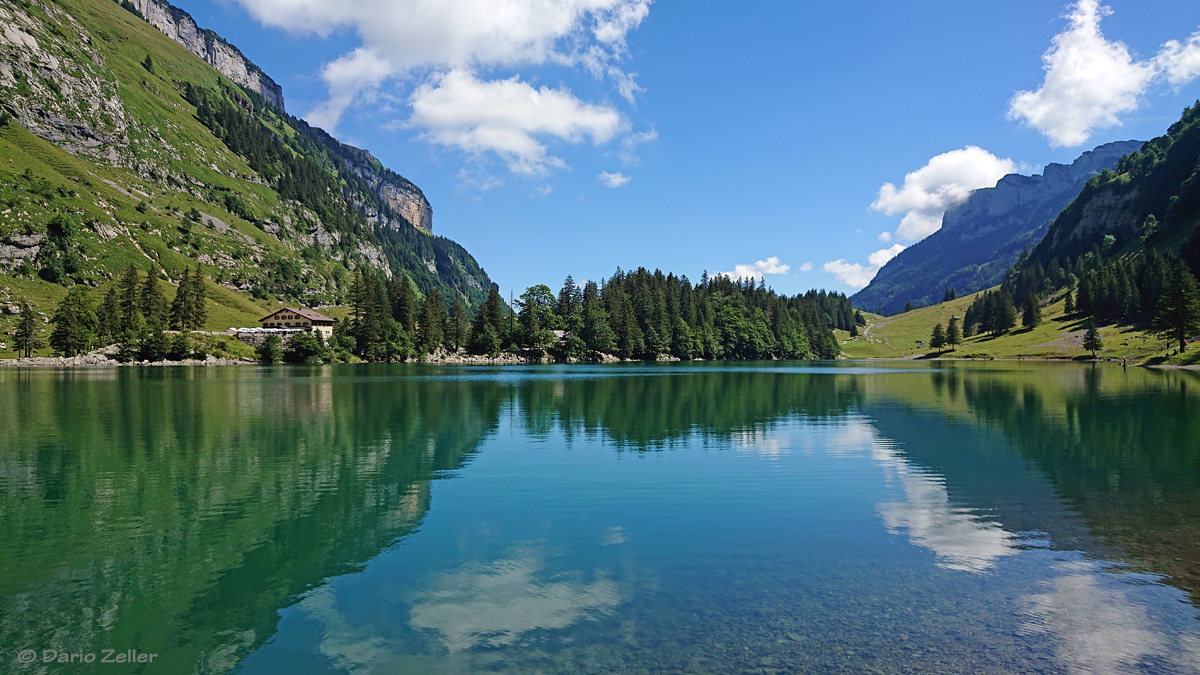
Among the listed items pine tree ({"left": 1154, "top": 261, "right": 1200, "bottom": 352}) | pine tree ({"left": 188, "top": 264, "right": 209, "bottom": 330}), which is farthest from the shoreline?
pine tree ({"left": 188, "top": 264, "right": 209, "bottom": 330})

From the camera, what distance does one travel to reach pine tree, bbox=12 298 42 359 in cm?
12644

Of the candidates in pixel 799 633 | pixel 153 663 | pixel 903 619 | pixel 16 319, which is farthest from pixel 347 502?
pixel 16 319

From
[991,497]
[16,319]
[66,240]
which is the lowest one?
[991,497]

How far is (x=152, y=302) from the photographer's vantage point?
500 feet

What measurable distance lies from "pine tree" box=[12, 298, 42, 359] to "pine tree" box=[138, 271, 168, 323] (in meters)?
22.6

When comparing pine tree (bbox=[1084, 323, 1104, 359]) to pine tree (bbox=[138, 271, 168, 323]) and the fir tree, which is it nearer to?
the fir tree

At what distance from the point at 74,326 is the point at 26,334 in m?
7.88

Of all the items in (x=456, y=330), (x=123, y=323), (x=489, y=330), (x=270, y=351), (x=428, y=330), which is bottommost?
(x=270, y=351)

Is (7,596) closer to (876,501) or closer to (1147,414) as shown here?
(876,501)

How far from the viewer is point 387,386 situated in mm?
77562

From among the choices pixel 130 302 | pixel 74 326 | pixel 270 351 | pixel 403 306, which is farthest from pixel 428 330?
pixel 74 326

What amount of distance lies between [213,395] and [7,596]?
5410 centimetres

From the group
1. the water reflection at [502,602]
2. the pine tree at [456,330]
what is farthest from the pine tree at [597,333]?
the water reflection at [502,602]

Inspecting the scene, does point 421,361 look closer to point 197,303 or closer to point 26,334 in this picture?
point 197,303
